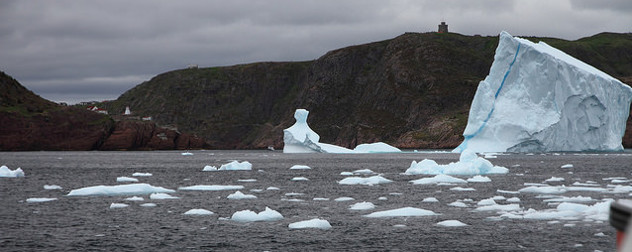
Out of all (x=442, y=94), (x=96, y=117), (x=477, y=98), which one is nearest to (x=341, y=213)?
(x=477, y=98)

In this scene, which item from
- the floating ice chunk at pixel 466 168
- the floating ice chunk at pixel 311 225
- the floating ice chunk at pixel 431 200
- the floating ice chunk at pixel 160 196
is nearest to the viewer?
the floating ice chunk at pixel 311 225

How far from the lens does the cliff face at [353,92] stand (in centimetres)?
12812

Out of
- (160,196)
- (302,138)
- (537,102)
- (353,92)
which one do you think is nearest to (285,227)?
(160,196)

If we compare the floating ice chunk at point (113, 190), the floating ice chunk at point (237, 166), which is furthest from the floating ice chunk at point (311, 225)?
the floating ice chunk at point (237, 166)

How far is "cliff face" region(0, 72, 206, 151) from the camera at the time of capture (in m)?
93.1

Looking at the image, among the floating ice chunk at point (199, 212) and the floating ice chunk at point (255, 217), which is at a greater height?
the floating ice chunk at point (255, 217)

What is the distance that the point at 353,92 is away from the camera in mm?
143500

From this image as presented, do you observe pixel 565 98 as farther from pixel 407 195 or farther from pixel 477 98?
pixel 407 195

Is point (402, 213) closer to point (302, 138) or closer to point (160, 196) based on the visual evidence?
point (160, 196)

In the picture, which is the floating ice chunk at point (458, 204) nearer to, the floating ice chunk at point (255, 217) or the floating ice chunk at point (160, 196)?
the floating ice chunk at point (255, 217)

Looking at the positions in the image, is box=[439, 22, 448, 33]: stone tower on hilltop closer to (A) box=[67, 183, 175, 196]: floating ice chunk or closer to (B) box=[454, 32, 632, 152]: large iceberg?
(B) box=[454, 32, 632, 152]: large iceberg

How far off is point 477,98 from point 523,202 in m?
38.7

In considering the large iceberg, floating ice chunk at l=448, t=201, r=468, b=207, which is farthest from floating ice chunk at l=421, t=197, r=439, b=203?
the large iceberg

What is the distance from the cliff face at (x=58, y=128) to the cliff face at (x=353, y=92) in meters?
30.4
